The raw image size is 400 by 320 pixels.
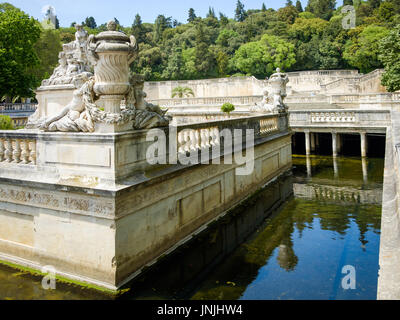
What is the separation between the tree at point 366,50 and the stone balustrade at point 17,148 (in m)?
52.4

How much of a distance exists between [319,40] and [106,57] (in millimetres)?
60403

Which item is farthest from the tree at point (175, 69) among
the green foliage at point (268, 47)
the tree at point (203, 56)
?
the tree at point (203, 56)

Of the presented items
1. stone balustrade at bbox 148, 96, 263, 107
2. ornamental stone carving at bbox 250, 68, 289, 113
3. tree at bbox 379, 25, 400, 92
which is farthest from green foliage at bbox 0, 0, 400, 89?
ornamental stone carving at bbox 250, 68, 289, 113

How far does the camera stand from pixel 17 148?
21.4 ft

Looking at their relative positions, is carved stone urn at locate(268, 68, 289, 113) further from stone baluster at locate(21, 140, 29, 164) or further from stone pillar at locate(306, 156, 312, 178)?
stone baluster at locate(21, 140, 29, 164)

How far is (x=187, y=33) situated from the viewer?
75.6 meters

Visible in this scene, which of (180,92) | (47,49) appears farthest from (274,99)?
(47,49)

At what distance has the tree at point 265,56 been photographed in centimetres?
5884

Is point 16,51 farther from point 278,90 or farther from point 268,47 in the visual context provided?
point 268,47

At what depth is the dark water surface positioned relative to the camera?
5.59 metres

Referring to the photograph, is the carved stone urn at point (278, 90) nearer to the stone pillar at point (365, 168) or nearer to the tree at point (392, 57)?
the stone pillar at point (365, 168)

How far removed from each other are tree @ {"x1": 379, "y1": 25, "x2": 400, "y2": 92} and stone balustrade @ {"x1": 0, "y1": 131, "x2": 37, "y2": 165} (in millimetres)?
29245
